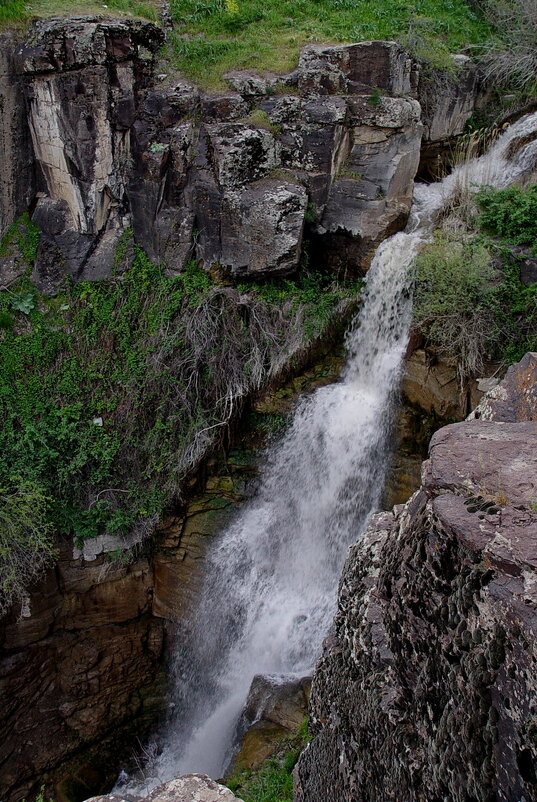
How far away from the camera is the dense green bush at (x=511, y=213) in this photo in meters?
7.50

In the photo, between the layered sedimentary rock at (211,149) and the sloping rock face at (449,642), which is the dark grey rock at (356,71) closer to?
the layered sedimentary rock at (211,149)

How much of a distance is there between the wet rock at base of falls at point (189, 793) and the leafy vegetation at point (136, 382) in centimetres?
562

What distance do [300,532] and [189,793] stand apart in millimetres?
5307

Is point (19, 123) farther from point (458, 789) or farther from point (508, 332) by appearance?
point (458, 789)

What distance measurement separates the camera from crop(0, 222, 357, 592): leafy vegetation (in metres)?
8.62

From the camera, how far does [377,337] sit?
8266 mm

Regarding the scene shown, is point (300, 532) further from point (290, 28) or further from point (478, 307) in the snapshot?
point (290, 28)

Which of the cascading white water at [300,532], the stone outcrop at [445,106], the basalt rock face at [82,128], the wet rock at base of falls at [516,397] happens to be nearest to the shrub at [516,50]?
the stone outcrop at [445,106]

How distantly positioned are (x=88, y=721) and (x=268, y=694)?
3.47m

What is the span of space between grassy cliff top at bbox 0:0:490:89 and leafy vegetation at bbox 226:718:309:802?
9.67m

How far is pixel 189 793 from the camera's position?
120 inches

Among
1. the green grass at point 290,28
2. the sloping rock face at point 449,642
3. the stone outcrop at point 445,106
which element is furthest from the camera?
the stone outcrop at point 445,106

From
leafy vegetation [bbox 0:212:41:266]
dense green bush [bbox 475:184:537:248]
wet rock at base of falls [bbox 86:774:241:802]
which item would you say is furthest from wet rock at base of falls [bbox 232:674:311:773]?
leafy vegetation [bbox 0:212:41:266]

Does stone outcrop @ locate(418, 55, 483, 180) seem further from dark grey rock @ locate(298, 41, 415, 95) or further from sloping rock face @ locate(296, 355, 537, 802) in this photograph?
sloping rock face @ locate(296, 355, 537, 802)
